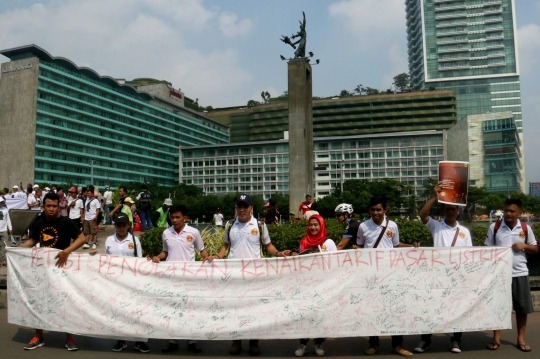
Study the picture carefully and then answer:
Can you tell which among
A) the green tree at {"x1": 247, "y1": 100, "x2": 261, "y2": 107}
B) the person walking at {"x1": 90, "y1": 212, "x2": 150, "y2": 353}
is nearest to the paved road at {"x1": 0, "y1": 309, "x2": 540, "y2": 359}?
the person walking at {"x1": 90, "y1": 212, "x2": 150, "y2": 353}

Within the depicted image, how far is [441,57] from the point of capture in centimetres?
16188

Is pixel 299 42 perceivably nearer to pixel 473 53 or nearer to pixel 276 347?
pixel 276 347

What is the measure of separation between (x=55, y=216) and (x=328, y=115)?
5452 inches

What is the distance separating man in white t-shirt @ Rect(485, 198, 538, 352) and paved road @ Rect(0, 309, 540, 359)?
0.66 ft

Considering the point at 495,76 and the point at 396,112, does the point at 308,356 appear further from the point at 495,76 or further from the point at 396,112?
the point at 495,76

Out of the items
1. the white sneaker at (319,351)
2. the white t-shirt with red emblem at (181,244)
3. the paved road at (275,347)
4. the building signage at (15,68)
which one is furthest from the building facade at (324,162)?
the white sneaker at (319,351)

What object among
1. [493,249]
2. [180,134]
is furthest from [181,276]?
[180,134]

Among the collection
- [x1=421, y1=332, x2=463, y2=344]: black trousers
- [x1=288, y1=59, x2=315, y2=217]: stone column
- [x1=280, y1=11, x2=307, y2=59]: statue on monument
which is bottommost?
[x1=421, y1=332, x2=463, y2=344]: black trousers

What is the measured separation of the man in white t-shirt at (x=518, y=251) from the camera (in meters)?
5.94

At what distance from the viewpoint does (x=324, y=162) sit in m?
121

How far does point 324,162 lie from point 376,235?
381ft

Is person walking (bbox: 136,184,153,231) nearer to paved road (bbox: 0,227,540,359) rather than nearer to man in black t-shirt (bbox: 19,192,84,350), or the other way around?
paved road (bbox: 0,227,540,359)

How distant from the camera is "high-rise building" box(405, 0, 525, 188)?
153875mm

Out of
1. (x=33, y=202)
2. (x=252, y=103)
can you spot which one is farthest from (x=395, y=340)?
(x=252, y=103)
